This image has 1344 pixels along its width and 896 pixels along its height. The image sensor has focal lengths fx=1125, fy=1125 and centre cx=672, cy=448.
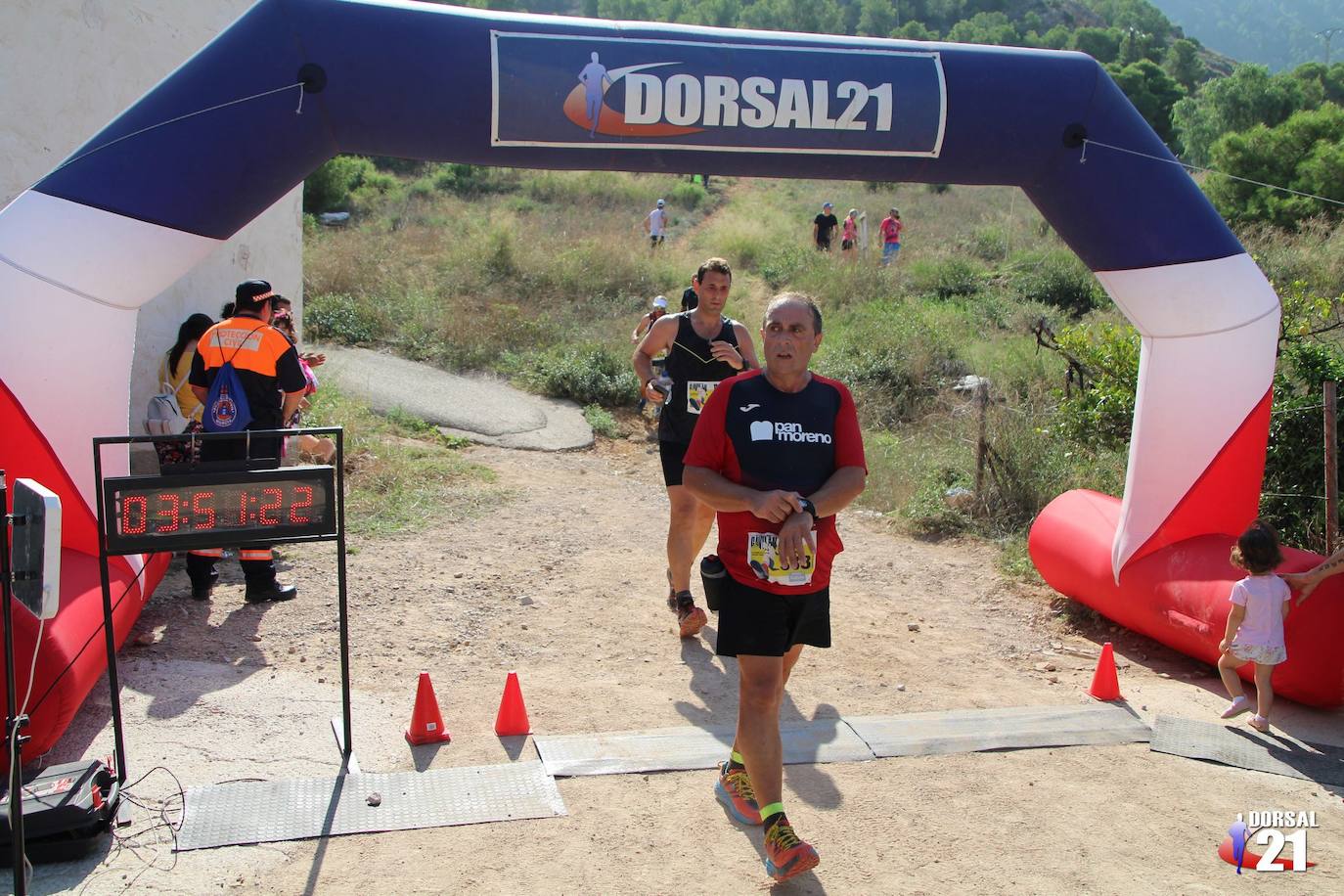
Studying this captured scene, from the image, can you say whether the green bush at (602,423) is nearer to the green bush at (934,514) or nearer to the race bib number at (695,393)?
the green bush at (934,514)

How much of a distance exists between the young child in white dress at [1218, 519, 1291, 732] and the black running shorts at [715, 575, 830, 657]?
108 inches

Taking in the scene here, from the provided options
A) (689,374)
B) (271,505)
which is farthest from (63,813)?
(689,374)

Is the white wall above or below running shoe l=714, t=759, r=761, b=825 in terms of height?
above

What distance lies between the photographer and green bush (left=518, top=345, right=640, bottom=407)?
1392 centimetres

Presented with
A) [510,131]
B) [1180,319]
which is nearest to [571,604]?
[510,131]

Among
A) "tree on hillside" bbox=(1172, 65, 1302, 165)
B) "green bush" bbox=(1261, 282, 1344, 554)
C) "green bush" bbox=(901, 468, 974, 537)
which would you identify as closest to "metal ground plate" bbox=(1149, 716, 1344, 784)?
"green bush" bbox=(1261, 282, 1344, 554)

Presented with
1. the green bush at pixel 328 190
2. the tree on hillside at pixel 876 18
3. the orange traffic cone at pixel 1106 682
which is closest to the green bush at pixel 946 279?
the green bush at pixel 328 190

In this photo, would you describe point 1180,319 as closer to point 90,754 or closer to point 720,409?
point 720,409

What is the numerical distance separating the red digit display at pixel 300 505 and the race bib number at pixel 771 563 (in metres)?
1.82

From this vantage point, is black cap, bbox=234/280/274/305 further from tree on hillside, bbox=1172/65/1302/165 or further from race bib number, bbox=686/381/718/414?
tree on hillside, bbox=1172/65/1302/165

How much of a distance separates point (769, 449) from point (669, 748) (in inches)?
67.6

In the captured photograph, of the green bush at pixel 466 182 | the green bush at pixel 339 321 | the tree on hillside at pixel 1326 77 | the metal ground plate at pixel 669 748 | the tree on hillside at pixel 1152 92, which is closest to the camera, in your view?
the metal ground plate at pixel 669 748

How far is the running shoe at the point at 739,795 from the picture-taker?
4.29 meters

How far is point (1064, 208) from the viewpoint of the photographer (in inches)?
248
